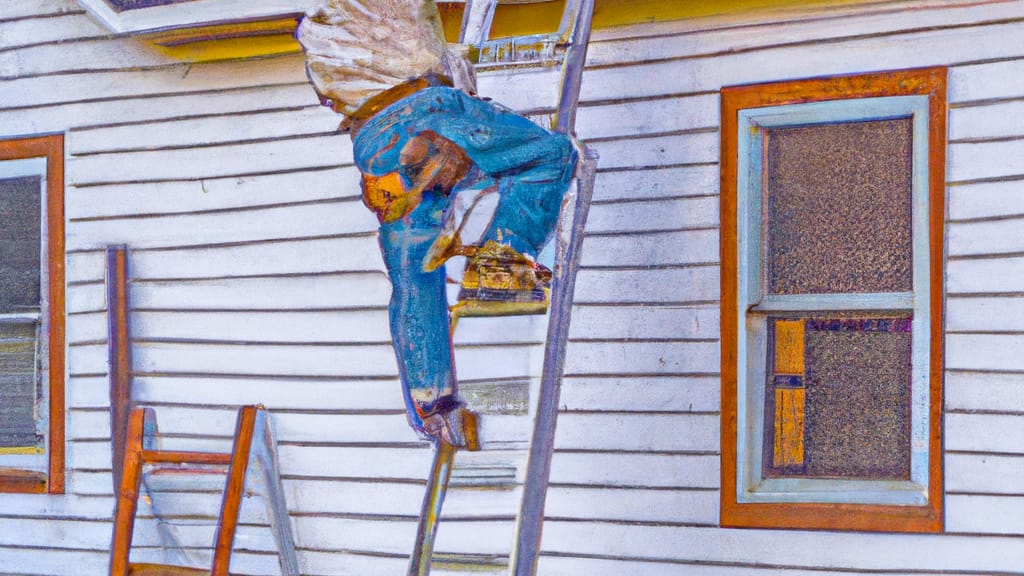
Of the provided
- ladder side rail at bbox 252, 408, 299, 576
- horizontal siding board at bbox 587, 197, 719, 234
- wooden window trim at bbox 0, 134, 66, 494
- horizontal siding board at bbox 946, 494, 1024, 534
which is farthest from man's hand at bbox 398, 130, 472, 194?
wooden window trim at bbox 0, 134, 66, 494

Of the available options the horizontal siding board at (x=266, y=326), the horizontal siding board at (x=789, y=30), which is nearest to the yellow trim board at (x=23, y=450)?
the horizontal siding board at (x=266, y=326)

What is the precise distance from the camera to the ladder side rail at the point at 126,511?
312 cm

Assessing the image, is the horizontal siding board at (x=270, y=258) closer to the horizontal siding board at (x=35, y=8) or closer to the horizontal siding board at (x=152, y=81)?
the horizontal siding board at (x=152, y=81)

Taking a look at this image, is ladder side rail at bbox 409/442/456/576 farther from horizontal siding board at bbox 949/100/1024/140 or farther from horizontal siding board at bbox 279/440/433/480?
horizontal siding board at bbox 949/100/1024/140

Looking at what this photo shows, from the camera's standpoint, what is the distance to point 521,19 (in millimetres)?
3092

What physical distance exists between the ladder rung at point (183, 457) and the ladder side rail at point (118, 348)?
0.31 meters

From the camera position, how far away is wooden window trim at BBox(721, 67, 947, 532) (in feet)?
9.11

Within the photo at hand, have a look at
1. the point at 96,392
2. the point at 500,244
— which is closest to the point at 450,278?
the point at 500,244

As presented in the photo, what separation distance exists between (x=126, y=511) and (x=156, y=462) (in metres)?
0.23

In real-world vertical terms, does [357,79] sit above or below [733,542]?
above

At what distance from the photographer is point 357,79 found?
8.83ft

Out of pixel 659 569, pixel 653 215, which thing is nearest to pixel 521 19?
pixel 653 215

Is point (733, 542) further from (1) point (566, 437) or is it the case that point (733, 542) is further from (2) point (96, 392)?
(2) point (96, 392)

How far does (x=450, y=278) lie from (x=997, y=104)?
1.51 metres
